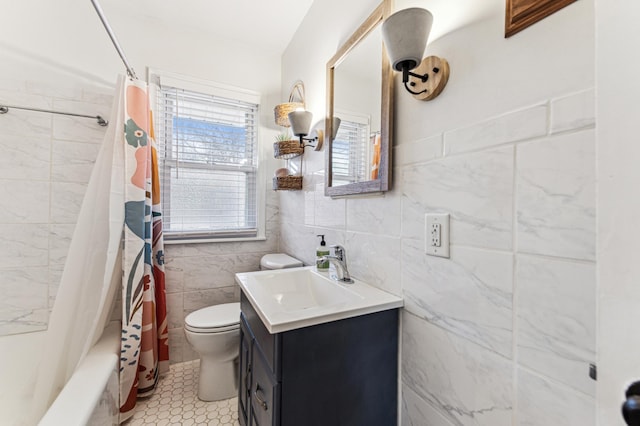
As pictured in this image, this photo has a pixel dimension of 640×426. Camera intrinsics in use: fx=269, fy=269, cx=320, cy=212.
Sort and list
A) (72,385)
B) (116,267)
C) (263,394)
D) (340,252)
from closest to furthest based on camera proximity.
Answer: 1. (263,394)
2. (72,385)
3. (340,252)
4. (116,267)

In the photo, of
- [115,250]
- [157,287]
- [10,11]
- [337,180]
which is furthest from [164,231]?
[10,11]

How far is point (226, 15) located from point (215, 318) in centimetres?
209

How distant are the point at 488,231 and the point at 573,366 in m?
0.32

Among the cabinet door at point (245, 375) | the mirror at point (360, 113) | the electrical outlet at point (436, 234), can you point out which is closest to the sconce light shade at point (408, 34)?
the mirror at point (360, 113)

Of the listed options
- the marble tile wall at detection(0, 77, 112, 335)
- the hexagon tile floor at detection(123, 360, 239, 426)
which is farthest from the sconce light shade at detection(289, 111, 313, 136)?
the hexagon tile floor at detection(123, 360, 239, 426)

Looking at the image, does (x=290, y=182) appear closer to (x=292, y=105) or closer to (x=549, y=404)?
(x=292, y=105)

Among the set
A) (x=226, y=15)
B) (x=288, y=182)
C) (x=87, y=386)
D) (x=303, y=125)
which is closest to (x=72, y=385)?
(x=87, y=386)

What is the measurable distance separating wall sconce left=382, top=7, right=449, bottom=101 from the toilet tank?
1.36 meters

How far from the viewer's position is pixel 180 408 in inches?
62.8

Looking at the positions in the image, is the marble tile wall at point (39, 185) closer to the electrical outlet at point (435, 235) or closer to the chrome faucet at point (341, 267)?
the chrome faucet at point (341, 267)

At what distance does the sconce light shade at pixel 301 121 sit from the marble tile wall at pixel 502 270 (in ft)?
2.70

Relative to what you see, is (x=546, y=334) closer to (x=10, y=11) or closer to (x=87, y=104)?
(x=87, y=104)

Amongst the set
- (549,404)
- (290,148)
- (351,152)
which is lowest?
(549,404)

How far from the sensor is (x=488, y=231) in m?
0.72
